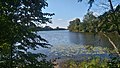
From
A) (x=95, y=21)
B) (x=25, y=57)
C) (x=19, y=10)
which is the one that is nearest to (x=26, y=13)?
Answer: (x=19, y=10)

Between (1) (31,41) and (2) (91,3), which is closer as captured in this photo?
(2) (91,3)

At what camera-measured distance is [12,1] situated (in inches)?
382

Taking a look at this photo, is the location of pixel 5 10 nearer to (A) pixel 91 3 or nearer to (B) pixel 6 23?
(B) pixel 6 23

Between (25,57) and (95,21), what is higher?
(95,21)

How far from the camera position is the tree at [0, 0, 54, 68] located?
938cm

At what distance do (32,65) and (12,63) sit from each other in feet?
2.84

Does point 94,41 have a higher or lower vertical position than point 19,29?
lower

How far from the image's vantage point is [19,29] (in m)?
9.50

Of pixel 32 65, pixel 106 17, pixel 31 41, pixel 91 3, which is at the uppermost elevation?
pixel 91 3

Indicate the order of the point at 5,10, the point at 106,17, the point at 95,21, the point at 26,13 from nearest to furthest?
1. the point at 106,17
2. the point at 95,21
3. the point at 5,10
4. the point at 26,13

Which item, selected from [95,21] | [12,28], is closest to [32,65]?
[12,28]

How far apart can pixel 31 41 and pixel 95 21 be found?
3.29 meters

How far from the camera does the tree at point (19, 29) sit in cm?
938

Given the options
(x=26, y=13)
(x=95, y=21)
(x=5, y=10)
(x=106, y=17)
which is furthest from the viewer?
(x=26, y=13)
